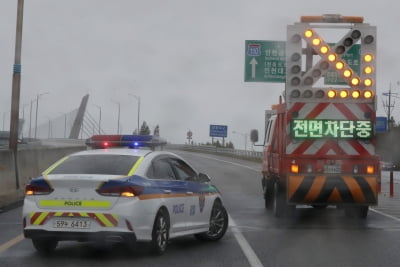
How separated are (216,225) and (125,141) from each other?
3458 mm

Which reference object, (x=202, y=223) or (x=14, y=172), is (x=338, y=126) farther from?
(x=14, y=172)

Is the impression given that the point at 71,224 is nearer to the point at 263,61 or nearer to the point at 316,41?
the point at 316,41

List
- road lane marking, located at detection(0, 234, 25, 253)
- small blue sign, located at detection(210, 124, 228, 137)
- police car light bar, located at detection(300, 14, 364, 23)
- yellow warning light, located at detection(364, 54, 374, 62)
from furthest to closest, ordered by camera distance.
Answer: small blue sign, located at detection(210, 124, 228, 137), police car light bar, located at detection(300, 14, 364, 23), yellow warning light, located at detection(364, 54, 374, 62), road lane marking, located at detection(0, 234, 25, 253)

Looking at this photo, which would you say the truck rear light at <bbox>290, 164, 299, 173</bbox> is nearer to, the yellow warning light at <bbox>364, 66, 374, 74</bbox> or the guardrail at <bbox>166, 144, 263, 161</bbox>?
the yellow warning light at <bbox>364, 66, 374, 74</bbox>

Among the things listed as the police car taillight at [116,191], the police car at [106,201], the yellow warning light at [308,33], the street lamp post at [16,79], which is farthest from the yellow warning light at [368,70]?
the street lamp post at [16,79]

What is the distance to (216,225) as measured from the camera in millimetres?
11953

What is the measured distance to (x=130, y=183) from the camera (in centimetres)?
966

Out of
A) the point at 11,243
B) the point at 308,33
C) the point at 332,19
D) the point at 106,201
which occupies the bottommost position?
the point at 11,243

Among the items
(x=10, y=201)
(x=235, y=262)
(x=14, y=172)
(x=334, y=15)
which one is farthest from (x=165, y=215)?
(x=14, y=172)

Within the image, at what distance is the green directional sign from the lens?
3378 centimetres

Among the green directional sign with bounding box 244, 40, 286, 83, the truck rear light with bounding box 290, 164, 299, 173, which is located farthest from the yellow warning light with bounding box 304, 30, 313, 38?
the green directional sign with bounding box 244, 40, 286, 83

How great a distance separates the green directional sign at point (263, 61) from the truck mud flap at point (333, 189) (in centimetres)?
1940

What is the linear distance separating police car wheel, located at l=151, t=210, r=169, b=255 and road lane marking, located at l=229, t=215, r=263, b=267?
1.11 m

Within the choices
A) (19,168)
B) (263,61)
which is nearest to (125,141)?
(19,168)
